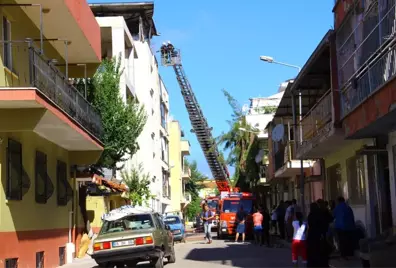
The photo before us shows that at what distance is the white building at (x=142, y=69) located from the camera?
126ft

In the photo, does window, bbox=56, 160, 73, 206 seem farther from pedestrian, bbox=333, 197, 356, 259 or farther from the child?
the child

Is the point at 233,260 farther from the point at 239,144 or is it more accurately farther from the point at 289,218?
the point at 239,144

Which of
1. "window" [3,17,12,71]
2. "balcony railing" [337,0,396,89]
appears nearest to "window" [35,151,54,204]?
"window" [3,17,12,71]

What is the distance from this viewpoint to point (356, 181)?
61.4 feet

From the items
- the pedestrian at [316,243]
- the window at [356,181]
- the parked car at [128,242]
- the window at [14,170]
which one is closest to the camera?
the pedestrian at [316,243]

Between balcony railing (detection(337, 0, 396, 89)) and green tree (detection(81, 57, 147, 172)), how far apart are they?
9694 millimetres

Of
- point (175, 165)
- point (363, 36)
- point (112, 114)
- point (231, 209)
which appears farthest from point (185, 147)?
point (363, 36)

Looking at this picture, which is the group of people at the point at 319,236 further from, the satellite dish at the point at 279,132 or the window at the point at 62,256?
the satellite dish at the point at 279,132

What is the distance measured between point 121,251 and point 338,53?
7771mm

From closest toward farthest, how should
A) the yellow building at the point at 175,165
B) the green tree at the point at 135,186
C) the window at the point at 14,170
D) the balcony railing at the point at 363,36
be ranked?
the balcony railing at the point at 363,36, the window at the point at 14,170, the green tree at the point at 135,186, the yellow building at the point at 175,165

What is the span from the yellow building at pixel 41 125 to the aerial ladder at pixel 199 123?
3621 centimetres

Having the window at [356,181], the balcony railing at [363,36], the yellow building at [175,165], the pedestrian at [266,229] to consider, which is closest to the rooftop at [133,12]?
the yellow building at [175,165]

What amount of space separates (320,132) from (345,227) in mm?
3638

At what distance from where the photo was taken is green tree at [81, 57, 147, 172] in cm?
2295
